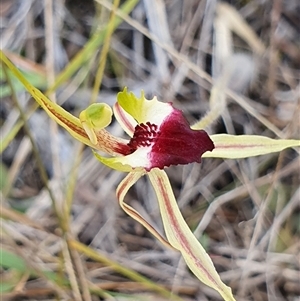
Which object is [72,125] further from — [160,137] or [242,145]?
[242,145]

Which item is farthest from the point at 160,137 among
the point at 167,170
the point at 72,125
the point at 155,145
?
the point at 167,170

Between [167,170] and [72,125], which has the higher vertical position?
[167,170]

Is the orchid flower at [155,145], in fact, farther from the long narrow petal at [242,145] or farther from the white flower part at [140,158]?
the long narrow petal at [242,145]

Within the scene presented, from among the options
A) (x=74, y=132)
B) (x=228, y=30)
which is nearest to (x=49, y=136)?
(x=228, y=30)

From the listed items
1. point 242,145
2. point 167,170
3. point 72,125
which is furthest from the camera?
point 167,170

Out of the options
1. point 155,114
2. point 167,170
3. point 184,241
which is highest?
point 167,170

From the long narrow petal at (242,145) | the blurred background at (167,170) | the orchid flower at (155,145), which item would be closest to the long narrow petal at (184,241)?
the orchid flower at (155,145)

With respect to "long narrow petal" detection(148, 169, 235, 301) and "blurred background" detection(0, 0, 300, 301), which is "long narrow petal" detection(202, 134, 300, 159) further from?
"blurred background" detection(0, 0, 300, 301)

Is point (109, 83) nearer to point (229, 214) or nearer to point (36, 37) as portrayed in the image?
point (36, 37)
